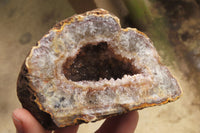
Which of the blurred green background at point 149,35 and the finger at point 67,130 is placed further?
the blurred green background at point 149,35

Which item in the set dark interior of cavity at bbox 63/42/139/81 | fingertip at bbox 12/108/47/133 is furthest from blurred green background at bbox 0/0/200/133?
fingertip at bbox 12/108/47/133

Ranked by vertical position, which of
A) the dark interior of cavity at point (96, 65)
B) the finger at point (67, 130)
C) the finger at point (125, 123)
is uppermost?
the dark interior of cavity at point (96, 65)


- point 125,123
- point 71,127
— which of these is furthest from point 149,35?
point 71,127

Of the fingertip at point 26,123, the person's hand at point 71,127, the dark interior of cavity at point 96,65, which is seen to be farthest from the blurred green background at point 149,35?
the fingertip at point 26,123

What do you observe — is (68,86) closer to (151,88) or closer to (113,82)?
(113,82)

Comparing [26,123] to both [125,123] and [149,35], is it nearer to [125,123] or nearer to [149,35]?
[125,123]

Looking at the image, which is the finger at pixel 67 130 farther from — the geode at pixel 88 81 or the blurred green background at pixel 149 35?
the blurred green background at pixel 149 35

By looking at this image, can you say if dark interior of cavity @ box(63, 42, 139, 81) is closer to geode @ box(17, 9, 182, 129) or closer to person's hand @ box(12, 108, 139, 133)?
geode @ box(17, 9, 182, 129)
